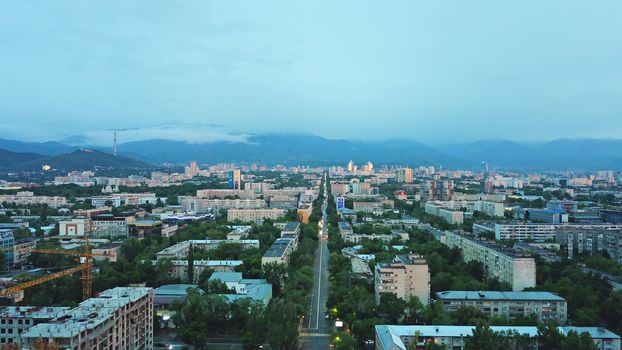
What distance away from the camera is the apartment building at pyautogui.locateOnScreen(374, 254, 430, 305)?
1330cm

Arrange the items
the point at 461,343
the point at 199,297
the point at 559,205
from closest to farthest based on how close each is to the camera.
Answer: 1. the point at 461,343
2. the point at 199,297
3. the point at 559,205

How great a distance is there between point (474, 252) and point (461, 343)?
28.9ft

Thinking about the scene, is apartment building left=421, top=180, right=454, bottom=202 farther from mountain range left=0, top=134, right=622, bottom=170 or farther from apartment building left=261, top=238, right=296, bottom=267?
mountain range left=0, top=134, right=622, bottom=170

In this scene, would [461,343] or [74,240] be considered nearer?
[461,343]

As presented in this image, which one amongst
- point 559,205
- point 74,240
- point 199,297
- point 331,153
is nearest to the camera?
point 199,297

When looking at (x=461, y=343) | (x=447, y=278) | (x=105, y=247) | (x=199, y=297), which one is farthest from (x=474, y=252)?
(x=105, y=247)

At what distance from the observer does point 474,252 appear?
18.6m

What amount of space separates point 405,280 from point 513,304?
2572mm

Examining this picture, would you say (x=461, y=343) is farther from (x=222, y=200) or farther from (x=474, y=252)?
(x=222, y=200)

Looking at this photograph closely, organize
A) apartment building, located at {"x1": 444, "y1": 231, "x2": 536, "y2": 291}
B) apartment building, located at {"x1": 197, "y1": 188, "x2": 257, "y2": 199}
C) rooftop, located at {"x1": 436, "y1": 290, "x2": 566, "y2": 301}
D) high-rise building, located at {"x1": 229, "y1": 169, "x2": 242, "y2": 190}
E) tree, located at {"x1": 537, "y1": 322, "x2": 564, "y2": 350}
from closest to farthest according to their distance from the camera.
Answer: tree, located at {"x1": 537, "y1": 322, "x2": 564, "y2": 350}, rooftop, located at {"x1": 436, "y1": 290, "x2": 566, "y2": 301}, apartment building, located at {"x1": 444, "y1": 231, "x2": 536, "y2": 291}, apartment building, located at {"x1": 197, "y1": 188, "x2": 257, "y2": 199}, high-rise building, located at {"x1": 229, "y1": 169, "x2": 242, "y2": 190}

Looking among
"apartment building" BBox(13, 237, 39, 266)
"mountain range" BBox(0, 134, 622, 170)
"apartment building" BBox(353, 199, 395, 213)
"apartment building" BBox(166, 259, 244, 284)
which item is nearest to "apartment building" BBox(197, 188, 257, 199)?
"apartment building" BBox(353, 199, 395, 213)

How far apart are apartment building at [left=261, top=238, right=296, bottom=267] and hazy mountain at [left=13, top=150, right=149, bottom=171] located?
6397 centimetres

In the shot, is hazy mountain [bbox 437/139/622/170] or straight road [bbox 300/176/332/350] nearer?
straight road [bbox 300/176/332/350]

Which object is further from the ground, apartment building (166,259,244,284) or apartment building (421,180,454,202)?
apartment building (421,180,454,202)
